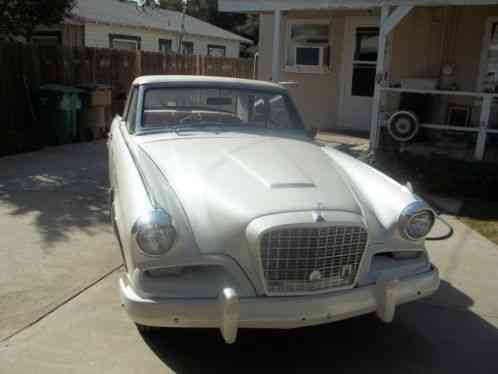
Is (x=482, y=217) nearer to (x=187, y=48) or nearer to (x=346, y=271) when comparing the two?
(x=346, y=271)

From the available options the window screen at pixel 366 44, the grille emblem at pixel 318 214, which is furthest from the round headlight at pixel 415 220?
the window screen at pixel 366 44

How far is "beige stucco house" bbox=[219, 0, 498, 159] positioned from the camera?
27.2 ft

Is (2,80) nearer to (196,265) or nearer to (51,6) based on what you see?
(51,6)

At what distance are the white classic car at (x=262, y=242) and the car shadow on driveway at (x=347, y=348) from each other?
42 centimetres

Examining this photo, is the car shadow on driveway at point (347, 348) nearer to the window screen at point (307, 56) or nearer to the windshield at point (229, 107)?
the windshield at point (229, 107)

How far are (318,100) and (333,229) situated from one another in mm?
8775

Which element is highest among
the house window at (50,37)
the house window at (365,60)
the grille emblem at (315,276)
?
the house window at (50,37)

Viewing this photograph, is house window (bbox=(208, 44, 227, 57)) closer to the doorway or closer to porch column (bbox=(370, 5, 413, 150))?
the doorway

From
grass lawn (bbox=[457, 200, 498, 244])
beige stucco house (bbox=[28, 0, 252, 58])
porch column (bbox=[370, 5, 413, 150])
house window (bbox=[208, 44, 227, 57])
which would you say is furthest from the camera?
house window (bbox=[208, 44, 227, 57])

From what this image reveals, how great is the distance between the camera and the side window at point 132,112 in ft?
14.7

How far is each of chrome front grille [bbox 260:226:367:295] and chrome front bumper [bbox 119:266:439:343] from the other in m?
0.07

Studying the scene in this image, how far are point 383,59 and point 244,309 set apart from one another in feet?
20.7

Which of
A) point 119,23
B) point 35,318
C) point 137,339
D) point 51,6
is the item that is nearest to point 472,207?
point 137,339

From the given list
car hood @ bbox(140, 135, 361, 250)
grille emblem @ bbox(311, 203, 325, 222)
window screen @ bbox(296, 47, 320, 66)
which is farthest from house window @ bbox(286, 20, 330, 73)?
grille emblem @ bbox(311, 203, 325, 222)
